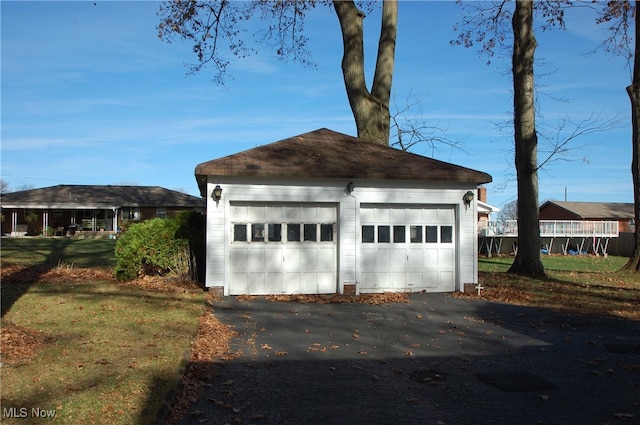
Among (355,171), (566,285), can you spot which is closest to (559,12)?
(566,285)

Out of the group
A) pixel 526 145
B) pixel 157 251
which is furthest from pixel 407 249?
pixel 526 145

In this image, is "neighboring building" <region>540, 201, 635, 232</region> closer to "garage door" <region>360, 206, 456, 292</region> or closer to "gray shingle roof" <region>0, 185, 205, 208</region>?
"gray shingle roof" <region>0, 185, 205, 208</region>

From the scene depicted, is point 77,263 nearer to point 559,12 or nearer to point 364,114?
point 364,114

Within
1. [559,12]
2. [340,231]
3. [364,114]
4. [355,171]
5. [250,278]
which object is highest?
[559,12]

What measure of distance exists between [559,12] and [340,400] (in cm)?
1916

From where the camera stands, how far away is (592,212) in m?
60.8

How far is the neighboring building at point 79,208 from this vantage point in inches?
1612

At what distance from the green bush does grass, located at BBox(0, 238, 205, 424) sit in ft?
2.35

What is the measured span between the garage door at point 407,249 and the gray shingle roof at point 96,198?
105 feet

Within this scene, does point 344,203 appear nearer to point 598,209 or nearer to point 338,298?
point 338,298

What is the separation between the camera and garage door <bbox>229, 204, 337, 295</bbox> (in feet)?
41.0

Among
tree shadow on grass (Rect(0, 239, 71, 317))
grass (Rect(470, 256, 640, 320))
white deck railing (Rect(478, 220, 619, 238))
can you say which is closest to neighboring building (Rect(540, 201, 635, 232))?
white deck railing (Rect(478, 220, 619, 238))

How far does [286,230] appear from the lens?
1276 centimetres

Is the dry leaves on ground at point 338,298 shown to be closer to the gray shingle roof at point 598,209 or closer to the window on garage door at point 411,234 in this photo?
the window on garage door at point 411,234
